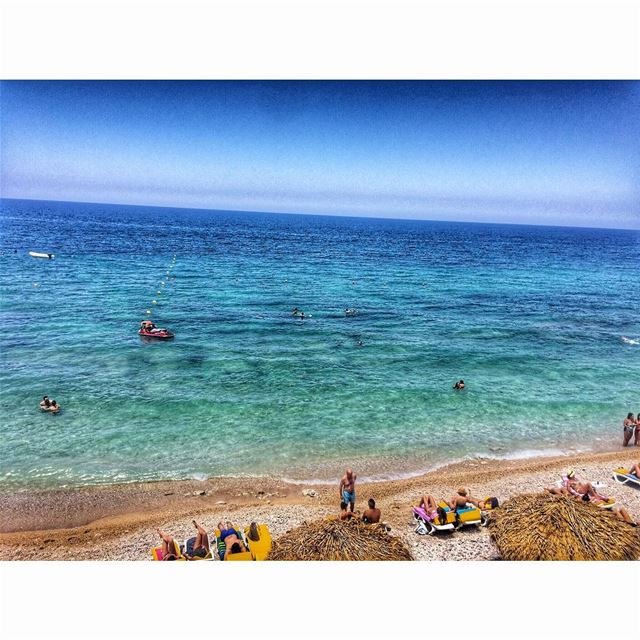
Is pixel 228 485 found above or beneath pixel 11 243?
beneath

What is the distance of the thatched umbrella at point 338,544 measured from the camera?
6871mm

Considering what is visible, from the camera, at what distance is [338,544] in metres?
6.91

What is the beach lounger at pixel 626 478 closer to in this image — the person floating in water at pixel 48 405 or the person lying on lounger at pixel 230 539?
the person lying on lounger at pixel 230 539

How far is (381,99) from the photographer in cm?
935

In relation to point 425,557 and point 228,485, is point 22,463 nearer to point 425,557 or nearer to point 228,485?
point 228,485

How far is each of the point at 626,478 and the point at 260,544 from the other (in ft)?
29.4

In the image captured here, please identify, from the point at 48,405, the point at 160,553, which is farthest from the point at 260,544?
the point at 48,405

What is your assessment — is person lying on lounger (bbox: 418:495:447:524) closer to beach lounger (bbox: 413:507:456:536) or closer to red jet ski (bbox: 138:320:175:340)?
beach lounger (bbox: 413:507:456:536)

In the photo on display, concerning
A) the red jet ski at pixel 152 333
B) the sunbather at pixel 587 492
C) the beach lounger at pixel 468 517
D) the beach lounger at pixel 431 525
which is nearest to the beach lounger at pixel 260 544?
the beach lounger at pixel 431 525

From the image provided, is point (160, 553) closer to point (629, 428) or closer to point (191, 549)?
point (191, 549)

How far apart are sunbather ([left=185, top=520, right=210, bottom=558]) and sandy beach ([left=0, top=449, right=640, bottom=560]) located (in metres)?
0.82

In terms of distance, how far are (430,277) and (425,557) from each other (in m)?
34.0
